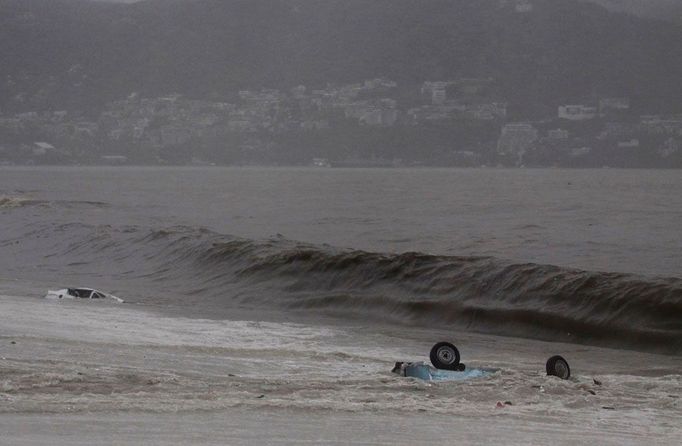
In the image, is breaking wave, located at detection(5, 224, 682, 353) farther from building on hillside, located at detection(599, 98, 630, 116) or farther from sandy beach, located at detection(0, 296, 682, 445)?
building on hillside, located at detection(599, 98, 630, 116)

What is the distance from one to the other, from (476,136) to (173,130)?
5205cm

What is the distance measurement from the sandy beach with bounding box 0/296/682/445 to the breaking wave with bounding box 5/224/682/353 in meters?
3.16

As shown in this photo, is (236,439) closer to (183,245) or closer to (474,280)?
(474,280)

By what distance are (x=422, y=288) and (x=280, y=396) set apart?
35.7ft

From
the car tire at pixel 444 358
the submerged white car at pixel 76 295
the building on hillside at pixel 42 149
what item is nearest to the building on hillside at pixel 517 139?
the building on hillside at pixel 42 149

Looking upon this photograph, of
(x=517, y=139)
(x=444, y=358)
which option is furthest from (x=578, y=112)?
(x=444, y=358)

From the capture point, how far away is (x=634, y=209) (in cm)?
4659

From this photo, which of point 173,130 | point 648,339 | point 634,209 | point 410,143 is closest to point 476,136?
point 410,143

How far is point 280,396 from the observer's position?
7.46 m

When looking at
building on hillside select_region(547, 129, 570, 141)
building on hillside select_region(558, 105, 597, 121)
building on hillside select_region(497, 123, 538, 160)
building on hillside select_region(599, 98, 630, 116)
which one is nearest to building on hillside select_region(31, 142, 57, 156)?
building on hillside select_region(497, 123, 538, 160)

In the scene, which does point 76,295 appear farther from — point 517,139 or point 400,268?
point 517,139

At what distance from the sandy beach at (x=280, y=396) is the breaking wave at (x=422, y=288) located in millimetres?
3160

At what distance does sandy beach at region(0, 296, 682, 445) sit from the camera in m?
6.27

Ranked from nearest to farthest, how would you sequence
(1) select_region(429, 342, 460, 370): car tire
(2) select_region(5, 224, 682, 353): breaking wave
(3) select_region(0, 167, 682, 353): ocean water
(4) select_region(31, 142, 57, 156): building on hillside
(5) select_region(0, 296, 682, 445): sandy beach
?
1. (5) select_region(0, 296, 682, 445): sandy beach
2. (1) select_region(429, 342, 460, 370): car tire
3. (2) select_region(5, 224, 682, 353): breaking wave
4. (3) select_region(0, 167, 682, 353): ocean water
5. (4) select_region(31, 142, 57, 156): building on hillside
